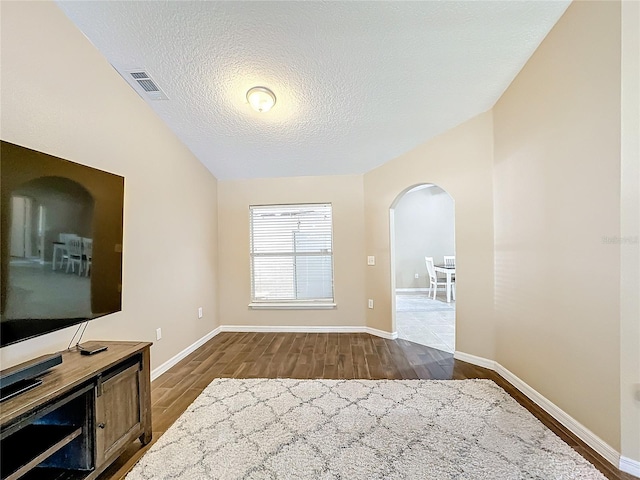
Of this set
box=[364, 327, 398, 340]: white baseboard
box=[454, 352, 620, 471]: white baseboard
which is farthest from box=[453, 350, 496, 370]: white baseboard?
box=[364, 327, 398, 340]: white baseboard

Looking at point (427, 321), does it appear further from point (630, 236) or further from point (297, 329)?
point (630, 236)

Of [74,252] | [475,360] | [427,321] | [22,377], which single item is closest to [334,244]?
[427,321]

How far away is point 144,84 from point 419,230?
704 centimetres

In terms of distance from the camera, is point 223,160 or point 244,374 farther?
point 223,160

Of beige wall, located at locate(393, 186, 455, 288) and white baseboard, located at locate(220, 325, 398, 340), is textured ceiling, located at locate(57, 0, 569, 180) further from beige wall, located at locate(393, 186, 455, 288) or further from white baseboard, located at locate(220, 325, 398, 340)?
beige wall, located at locate(393, 186, 455, 288)

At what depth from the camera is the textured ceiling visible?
1922mm

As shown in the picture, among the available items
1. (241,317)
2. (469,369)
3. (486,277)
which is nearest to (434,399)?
(469,369)

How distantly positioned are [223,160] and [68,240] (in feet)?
7.88

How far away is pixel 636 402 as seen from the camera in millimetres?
1551

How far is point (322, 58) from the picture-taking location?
2275 millimetres

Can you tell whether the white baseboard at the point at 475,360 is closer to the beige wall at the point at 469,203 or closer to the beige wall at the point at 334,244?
the beige wall at the point at 469,203

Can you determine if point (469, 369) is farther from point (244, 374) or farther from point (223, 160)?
point (223, 160)

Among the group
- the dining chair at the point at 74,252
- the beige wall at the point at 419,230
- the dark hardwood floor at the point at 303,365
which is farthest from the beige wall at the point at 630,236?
the beige wall at the point at 419,230

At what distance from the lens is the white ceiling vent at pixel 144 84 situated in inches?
94.0
